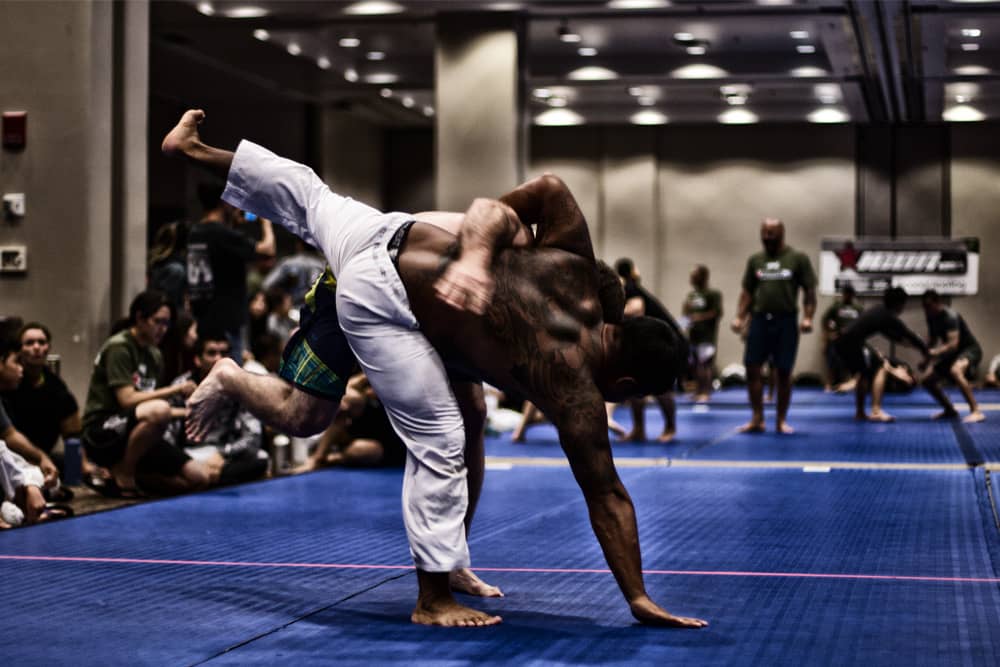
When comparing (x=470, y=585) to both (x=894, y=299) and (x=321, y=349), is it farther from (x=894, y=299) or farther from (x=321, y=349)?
(x=894, y=299)

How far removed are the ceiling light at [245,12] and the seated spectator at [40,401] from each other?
21.4ft

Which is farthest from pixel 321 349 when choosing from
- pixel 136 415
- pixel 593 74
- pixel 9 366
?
pixel 593 74

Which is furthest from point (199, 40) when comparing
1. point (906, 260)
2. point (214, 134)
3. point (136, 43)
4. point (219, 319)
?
point (906, 260)

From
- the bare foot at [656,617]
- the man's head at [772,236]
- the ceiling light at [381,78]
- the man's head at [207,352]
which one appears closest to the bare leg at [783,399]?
the man's head at [772,236]

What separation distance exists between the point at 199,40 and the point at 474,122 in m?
3.45

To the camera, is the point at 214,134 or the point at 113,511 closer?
the point at 113,511

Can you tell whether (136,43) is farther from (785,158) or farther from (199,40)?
(785,158)

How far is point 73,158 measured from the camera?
788 cm

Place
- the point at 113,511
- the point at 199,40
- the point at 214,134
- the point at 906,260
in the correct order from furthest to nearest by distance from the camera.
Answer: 1. the point at 906,260
2. the point at 214,134
3. the point at 199,40
4. the point at 113,511

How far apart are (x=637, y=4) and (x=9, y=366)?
796 centimetres

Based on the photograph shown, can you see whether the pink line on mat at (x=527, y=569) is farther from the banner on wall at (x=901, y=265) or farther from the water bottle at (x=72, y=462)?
the banner on wall at (x=901, y=265)

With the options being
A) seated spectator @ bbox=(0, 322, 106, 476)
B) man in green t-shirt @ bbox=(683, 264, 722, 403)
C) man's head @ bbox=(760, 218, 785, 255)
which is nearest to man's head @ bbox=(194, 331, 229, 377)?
seated spectator @ bbox=(0, 322, 106, 476)

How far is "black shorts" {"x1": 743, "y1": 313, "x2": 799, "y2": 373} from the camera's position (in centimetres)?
1094

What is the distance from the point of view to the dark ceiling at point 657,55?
1292 centimetres
